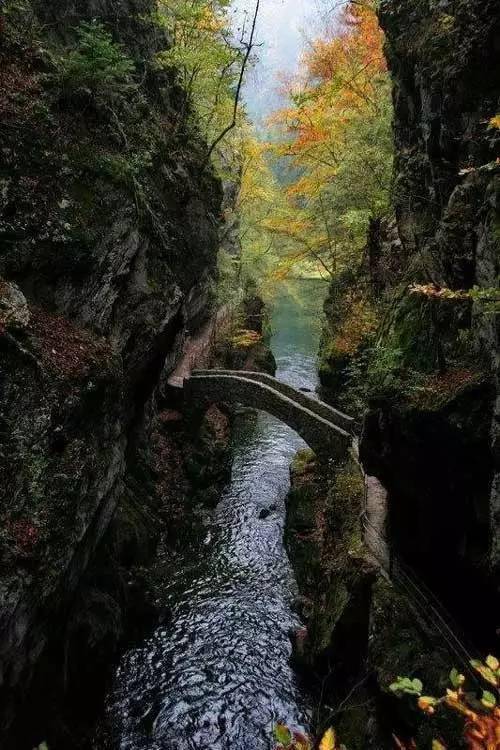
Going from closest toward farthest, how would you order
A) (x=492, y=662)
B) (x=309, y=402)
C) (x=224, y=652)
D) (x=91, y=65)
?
(x=492, y=662) → (x=91, y=65) → (x=224, y=652) → (x=309, y=402)

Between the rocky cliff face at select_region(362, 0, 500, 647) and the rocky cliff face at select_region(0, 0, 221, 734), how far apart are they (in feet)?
17.9

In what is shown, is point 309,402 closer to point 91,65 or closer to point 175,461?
point 175,461

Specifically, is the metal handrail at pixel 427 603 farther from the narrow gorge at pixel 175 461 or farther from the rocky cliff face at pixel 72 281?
the rocky cliff face at pixel 72 281

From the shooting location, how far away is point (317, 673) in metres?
10.3

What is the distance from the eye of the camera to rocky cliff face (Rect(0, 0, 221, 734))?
248 inches

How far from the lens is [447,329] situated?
827 centimetres

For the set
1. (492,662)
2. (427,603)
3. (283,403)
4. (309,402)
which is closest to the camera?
(492,662)

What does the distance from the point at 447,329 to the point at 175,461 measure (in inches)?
469

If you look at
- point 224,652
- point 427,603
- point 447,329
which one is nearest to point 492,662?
point 447,329

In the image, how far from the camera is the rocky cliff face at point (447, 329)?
22.3ft

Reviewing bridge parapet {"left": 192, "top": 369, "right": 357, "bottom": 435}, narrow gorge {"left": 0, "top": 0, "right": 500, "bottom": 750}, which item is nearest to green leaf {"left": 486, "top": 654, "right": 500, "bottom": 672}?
narrow gorge {"left": 0, "top": 0, "right": 500, "bottom": 750}

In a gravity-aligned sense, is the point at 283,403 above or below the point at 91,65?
below

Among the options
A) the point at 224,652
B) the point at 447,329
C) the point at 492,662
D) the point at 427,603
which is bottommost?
the point at 224,652

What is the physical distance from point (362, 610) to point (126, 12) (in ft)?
53.0
